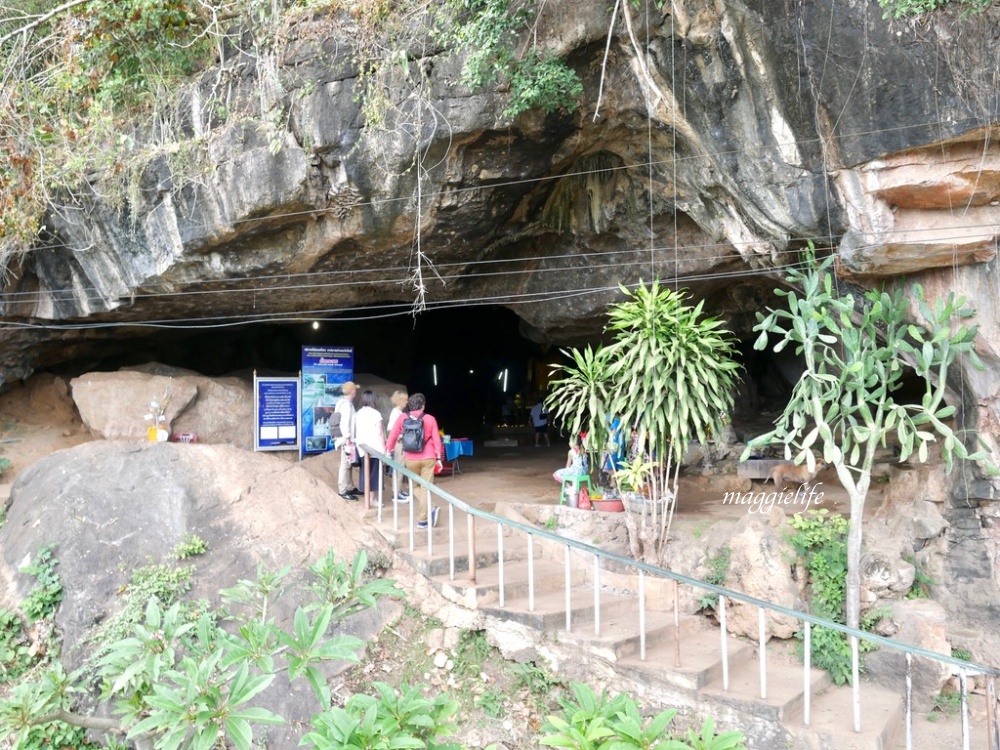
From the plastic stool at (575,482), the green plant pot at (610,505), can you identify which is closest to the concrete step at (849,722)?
the green plant pot at (610,505)

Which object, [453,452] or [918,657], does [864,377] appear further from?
[453,452]

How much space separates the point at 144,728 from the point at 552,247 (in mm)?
8046

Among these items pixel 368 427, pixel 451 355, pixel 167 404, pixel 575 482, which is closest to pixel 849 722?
pixel 575 482

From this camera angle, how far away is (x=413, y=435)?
7.07 meters

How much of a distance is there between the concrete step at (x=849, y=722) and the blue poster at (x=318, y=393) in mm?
6958

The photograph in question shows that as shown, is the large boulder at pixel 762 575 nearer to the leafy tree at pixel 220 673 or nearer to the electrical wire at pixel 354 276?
the electrical wire at pixel 354 276

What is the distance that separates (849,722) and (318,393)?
24.6ft

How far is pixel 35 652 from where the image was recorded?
6027 millimetres

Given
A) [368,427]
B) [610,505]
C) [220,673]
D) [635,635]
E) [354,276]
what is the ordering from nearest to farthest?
[220,673] < [635,635] < [368,427] < [610,505] < [354,276]

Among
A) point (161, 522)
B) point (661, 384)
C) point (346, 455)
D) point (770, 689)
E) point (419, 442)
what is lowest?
point (770, 689)

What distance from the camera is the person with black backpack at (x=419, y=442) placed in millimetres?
7094

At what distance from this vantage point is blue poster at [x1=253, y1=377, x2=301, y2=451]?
379 inches

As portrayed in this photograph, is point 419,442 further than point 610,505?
No

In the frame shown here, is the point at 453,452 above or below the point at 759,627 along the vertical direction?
above
